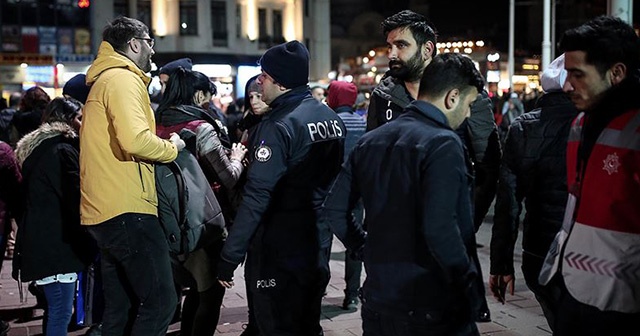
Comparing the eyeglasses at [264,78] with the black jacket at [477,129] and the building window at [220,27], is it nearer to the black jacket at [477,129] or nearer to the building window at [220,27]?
the black jacket at [477,129]

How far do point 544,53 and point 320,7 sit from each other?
2692 cm

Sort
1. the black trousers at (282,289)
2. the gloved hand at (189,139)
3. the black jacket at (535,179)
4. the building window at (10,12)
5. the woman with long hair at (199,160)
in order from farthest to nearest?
the building window at (10,12), the woman with long hair at (199,160), the gloved hand at (189,139), the black trousers at (282,289), the black jacket at (535,179)

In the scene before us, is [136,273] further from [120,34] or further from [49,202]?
[120,34]

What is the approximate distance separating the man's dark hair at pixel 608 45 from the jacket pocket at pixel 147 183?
2.50 metres

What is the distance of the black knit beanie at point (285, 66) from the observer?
4.24 metres

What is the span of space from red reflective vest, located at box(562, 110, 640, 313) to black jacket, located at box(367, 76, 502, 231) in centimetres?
144

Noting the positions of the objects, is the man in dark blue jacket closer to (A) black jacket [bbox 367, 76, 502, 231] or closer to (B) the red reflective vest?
(B) the red reflective vest

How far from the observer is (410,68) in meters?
4.75

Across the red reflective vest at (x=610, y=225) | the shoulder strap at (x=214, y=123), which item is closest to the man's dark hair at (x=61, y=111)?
the shoulder strap at (x=214, y=123)

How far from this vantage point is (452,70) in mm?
3154

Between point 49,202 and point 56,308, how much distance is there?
751 millimetres

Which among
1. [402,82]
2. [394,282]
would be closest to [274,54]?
[402,82]

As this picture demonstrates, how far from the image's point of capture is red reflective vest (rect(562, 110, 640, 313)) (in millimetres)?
2969

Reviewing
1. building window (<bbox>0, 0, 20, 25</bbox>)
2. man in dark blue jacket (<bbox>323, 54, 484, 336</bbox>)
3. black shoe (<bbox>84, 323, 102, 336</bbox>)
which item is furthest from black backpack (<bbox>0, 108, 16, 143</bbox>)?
building window (<bbox>0, 0, 20, 25</bbox>)
